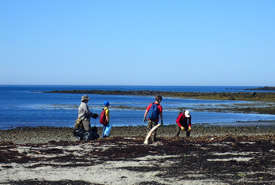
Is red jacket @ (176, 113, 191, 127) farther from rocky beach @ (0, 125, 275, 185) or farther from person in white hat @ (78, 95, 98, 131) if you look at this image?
person in white hat @ (78, 95, 98, 131)

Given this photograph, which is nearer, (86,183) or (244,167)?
(86,183)

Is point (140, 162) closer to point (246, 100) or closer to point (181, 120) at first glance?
point (181, 120)

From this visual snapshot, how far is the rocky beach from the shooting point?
9992 mm

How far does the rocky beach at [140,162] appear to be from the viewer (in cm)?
999

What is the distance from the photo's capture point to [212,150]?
14.3m

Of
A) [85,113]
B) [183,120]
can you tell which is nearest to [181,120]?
[183,120]

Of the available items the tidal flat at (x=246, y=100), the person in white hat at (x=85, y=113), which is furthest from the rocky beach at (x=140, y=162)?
the tidal flat at (x=246, y=100)

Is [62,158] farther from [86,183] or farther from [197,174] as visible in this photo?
[197,174]

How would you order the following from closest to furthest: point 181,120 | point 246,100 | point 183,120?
point 181,120
point 183,120
point 246,100

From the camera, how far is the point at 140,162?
12125 mm

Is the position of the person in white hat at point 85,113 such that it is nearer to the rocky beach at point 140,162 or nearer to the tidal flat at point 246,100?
the rocky beach at point 140,162

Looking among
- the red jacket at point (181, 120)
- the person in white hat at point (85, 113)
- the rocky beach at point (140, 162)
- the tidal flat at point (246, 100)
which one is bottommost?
the tidal flat at point (246, 100)

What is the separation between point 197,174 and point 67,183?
3.16 metres

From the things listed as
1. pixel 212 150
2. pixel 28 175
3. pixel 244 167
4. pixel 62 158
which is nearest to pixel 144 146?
pixel 212 150
